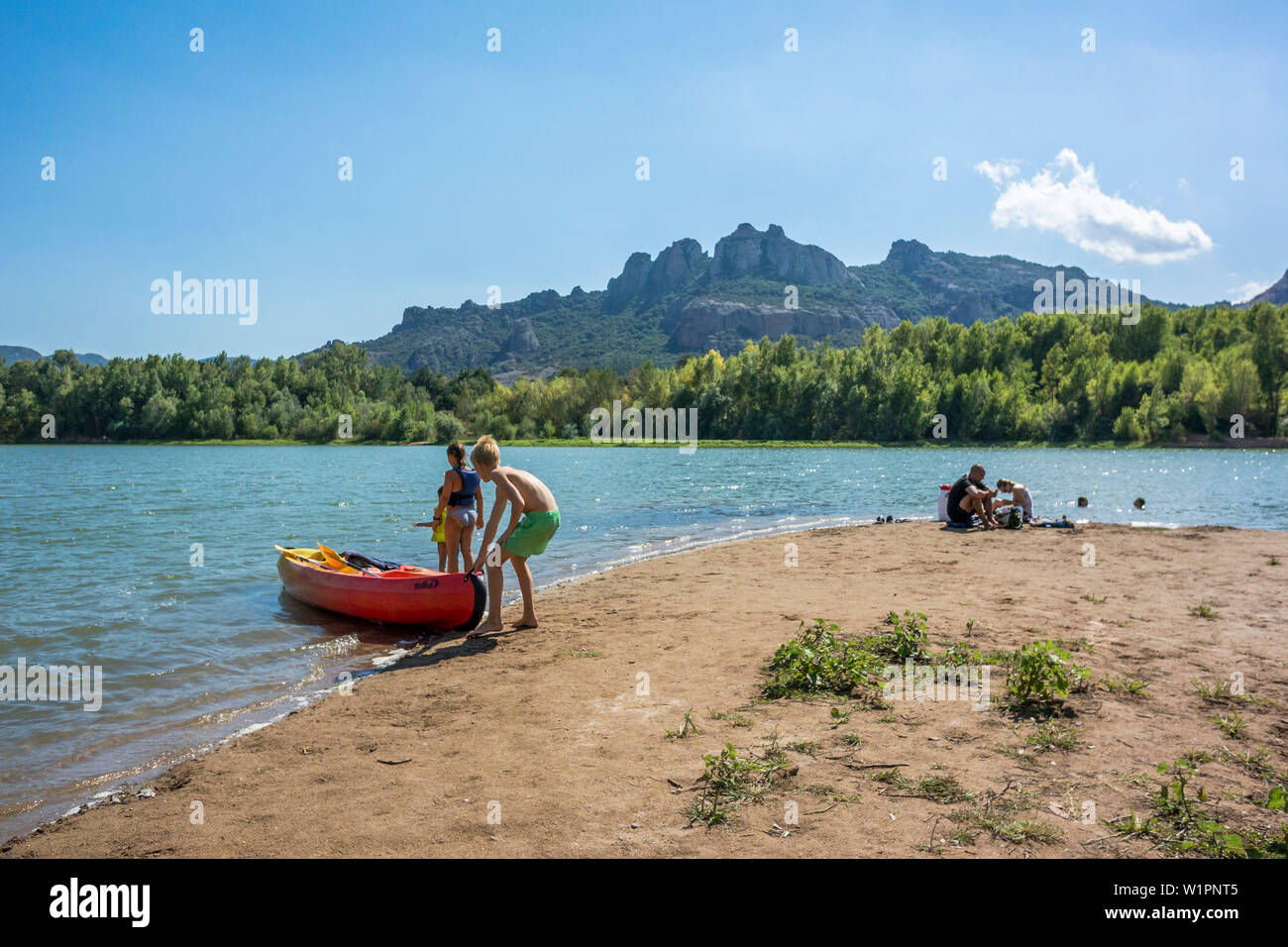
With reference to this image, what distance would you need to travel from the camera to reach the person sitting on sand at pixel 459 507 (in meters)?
11.9

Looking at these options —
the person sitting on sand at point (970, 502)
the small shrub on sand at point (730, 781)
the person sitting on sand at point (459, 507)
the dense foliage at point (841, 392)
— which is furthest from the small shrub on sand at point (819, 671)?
the dense foliage at point (841, 392)

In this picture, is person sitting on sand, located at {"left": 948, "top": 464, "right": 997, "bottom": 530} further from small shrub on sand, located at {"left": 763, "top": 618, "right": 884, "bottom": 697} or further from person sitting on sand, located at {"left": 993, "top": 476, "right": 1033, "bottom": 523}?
small shrub on sand, located at {"left": 763, "top": 618, "right": 884, "bottom": 697}

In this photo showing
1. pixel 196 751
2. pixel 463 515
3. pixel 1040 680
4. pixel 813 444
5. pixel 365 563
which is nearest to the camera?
pixel 1040 680

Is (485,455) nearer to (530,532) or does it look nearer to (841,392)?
(530,532)

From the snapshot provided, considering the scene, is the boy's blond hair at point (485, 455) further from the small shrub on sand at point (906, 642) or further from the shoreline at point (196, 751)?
the small shrub on sand at point (906, 642)

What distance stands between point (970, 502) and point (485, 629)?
14443 mm

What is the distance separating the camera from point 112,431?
131 metres

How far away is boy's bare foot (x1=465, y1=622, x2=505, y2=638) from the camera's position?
10686mm

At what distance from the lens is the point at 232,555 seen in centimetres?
1873

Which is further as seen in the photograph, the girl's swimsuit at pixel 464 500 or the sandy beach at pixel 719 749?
the girl's swimsuit at pixel 464 500

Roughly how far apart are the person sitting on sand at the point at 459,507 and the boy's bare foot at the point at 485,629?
1213 millimetres

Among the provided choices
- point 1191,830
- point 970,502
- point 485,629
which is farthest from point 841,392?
point 1191,830

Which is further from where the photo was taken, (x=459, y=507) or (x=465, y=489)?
(x=459, y=507)

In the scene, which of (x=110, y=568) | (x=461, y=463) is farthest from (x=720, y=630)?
(x=110, y=568)
